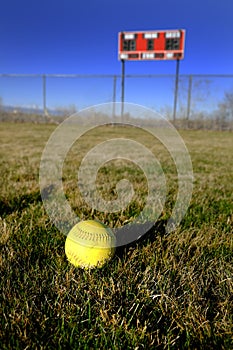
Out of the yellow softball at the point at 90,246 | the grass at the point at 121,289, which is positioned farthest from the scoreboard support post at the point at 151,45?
the yellow softball at the point at 90,246

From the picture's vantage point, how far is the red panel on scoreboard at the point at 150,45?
1492 cm

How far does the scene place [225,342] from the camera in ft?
3.39

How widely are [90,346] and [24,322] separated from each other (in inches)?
10.5

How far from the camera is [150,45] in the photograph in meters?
15.4

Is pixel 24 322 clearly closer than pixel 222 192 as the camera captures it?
Yes

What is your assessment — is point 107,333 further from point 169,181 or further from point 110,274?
point 169,181

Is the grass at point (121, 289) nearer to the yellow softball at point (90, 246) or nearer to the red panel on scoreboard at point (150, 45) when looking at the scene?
the yellow softball at point (90, 246)

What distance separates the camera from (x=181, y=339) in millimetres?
1059

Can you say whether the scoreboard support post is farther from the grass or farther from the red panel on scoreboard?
the grass

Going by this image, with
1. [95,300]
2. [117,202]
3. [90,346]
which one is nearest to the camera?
[90,346]

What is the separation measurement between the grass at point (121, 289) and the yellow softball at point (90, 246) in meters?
0.05

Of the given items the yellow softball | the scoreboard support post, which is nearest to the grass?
the yellow softball

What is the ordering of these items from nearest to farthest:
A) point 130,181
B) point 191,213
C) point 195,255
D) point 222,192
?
point 195,255
point 191,213
point 222,192
point 130,181

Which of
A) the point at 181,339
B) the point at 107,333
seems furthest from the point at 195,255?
the point at 107,333
